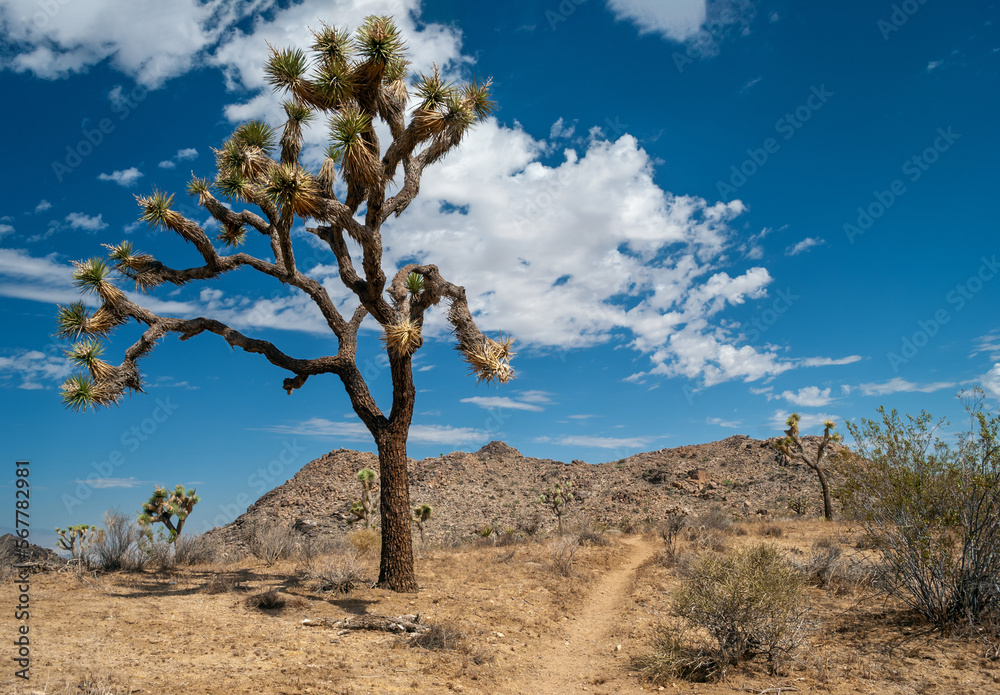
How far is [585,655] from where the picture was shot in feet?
27.7

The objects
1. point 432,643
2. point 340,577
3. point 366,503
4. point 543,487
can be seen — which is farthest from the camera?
point 543,487

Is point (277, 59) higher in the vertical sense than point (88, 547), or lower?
higher

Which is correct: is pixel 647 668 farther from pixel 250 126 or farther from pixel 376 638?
pixel 250 126

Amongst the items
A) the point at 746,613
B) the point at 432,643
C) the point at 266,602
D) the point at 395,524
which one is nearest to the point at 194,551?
the point at 266,602

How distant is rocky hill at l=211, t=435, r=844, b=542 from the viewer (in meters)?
30.4

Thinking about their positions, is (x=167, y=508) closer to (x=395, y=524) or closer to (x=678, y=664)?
(x=395, y=524)

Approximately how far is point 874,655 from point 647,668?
9.43 feet

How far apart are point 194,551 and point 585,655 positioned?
11.3 m

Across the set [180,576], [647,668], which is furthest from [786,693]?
[180,576]

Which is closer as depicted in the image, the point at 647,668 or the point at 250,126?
the point at 647,668

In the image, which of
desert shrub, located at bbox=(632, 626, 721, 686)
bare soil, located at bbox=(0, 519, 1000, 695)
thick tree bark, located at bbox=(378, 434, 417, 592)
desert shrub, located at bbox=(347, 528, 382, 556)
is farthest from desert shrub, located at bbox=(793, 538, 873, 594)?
desert shrub, located at bbox=(347, 528, 382, 556)

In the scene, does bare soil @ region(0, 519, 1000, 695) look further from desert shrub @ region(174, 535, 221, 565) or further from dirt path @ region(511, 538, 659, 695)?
desert shrub @ region(174, 535, 221, 565)

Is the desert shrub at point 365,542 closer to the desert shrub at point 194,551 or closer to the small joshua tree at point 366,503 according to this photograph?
the small joshua tree at point 366,503

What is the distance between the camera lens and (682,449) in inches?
1901
